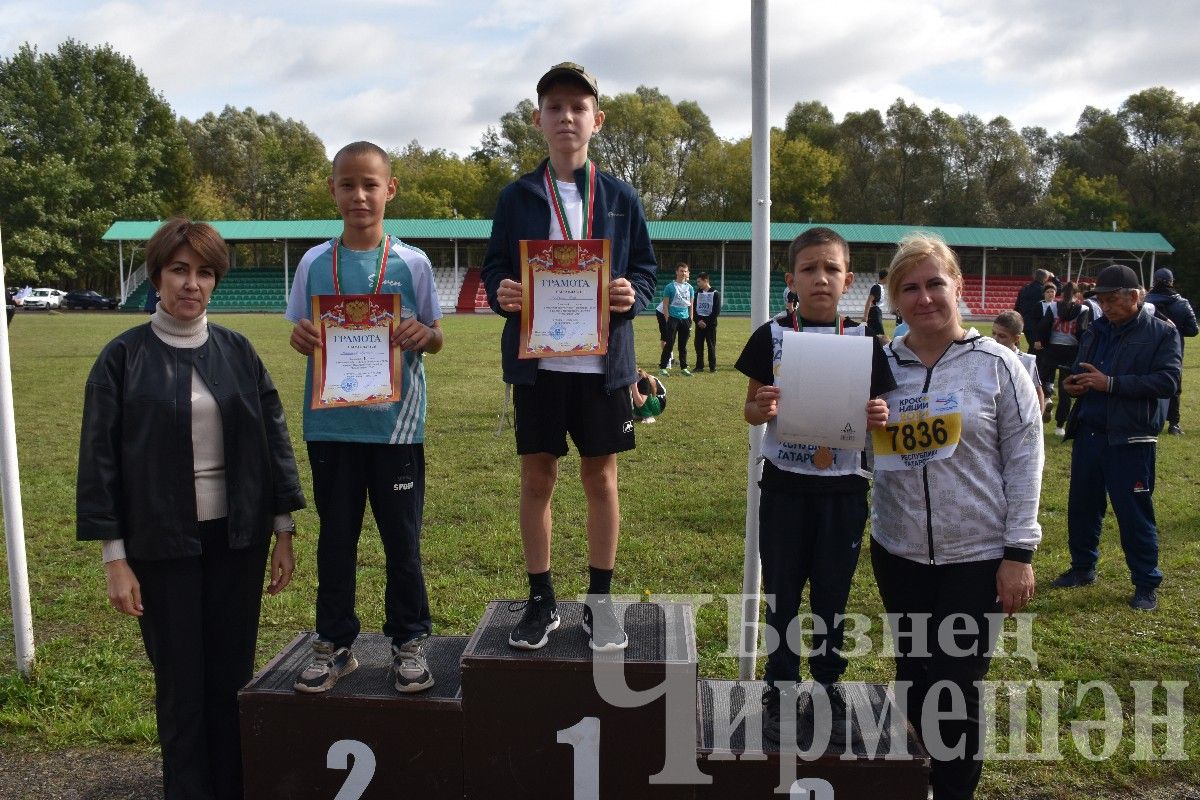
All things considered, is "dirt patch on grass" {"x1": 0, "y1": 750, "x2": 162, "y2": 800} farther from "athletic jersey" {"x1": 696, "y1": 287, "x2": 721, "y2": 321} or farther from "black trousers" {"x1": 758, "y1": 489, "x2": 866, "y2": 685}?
"athletic jersey" {"x1": 696, "y1": 287, "x2": 721, "y2": 321}

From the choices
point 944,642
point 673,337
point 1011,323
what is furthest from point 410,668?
point 673,337

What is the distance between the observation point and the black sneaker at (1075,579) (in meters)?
5.72

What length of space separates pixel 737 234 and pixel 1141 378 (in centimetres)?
4598

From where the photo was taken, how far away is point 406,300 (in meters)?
3.37

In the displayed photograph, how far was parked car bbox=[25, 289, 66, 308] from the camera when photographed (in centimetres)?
4928

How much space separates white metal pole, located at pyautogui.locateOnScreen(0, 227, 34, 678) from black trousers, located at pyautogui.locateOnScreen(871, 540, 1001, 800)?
388 cm

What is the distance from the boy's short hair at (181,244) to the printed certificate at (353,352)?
367 mm

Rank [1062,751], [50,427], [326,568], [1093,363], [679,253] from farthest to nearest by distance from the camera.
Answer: [679,253]
[50,427]
[1093,363]
[1062,751]
[326,568]

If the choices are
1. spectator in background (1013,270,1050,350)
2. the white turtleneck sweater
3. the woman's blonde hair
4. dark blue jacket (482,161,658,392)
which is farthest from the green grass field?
spectator in background (1013,270,1050,350)

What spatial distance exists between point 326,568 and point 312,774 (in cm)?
72

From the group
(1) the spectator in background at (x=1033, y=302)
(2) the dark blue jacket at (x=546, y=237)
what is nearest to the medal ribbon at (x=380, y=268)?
(2) the dark blue jacket at (x=546, y=237)

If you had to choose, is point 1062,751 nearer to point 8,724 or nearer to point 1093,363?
point 1093,363

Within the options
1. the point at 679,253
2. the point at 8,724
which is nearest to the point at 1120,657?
the point at 8,724

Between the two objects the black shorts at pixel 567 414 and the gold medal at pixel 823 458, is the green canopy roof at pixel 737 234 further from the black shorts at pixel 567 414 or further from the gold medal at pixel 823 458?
the gold medal at pixel 823 458
